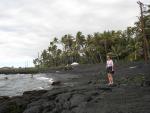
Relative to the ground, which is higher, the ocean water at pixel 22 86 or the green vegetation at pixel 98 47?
the green vegetation at pixel 98 47

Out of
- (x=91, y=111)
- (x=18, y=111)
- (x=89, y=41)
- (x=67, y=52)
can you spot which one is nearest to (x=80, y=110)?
(x=91, y=111)

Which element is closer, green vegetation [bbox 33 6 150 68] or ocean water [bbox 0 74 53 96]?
ocean water [bbox 0 74 53 96]

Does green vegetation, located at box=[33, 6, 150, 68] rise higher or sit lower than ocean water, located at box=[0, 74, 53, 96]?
higher

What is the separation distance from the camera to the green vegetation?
74062 millimetres

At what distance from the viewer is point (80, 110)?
12.3m

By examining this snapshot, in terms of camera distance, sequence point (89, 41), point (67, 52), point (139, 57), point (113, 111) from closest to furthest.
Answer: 1. point (113, 111)
2. point (139, 57)
3. point (89, 41)
4. point (67, 52)

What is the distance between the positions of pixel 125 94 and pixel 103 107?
118 inches

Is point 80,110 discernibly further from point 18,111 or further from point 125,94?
point 18,111

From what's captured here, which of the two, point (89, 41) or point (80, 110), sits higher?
point (89, 41)

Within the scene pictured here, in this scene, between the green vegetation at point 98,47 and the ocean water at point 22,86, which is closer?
the ocean water at point 22,86

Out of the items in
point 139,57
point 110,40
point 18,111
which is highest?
point 110,40

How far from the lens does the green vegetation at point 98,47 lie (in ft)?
243

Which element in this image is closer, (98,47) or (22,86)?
(22,86)

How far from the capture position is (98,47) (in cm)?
9200
